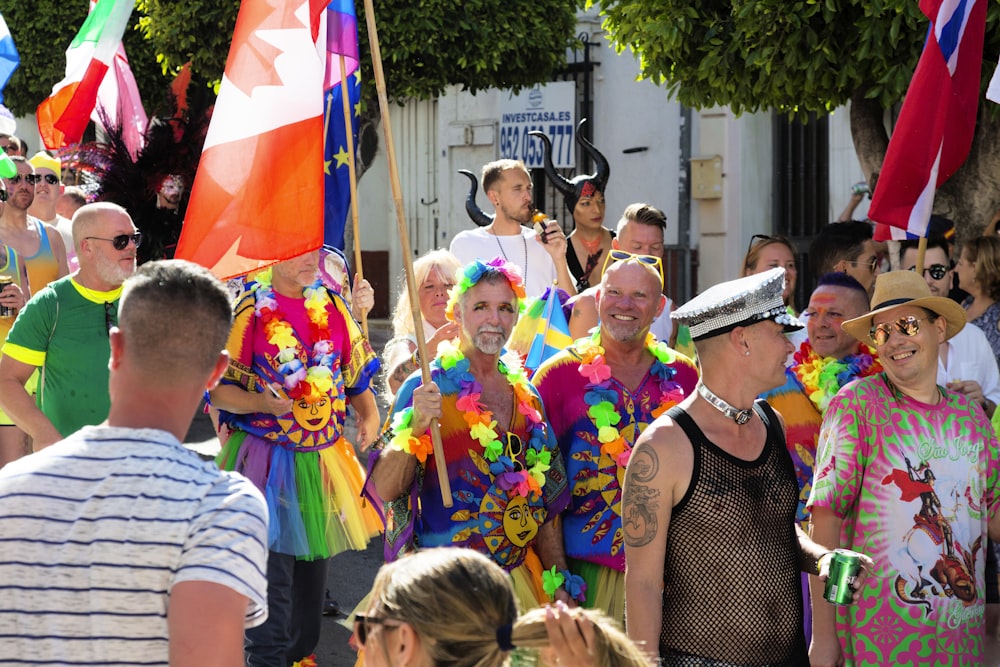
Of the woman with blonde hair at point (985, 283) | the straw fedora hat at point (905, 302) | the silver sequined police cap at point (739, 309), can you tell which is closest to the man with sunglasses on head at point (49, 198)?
the woman with blonde hair at point (985, 283)

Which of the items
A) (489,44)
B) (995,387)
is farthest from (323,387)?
(489,44)

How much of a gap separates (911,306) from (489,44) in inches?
377

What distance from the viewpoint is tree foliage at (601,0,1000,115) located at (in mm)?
7332

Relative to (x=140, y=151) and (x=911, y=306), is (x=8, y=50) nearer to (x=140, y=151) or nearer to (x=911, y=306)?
(x=140, y=151)

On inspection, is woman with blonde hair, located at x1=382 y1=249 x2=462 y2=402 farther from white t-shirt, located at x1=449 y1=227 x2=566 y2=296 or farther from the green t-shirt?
the green t-shirt

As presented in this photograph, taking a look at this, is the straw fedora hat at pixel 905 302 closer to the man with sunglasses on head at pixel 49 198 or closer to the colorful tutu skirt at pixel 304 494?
the colorful tutu skirt at pixel 304 494

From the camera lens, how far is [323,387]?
231 inches

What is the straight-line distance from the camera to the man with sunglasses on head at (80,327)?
591cm

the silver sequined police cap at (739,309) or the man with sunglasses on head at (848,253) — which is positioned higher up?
the man with sunglasses on head at (848,253)

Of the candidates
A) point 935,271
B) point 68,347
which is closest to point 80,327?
point 68,347

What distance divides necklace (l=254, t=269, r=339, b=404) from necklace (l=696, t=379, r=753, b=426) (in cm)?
232

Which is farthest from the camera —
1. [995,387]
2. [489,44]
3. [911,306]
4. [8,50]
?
[489,44]

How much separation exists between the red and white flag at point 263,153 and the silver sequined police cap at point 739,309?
181 centimetres

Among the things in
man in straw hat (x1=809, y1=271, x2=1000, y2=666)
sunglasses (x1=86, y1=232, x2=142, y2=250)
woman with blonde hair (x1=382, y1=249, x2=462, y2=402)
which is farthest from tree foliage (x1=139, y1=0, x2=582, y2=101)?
man in straw hat (x1=809, y1=271, x2=1000, y2=666)
